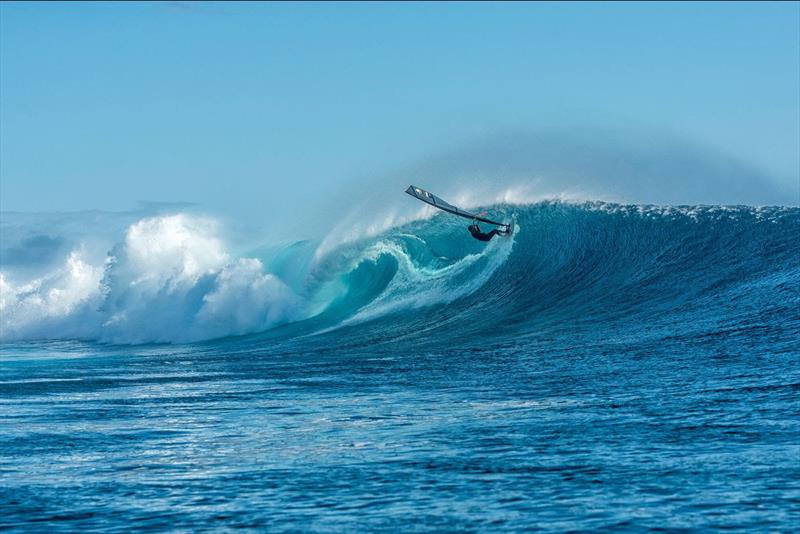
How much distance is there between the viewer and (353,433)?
10.6 meters

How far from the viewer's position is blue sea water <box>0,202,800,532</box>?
24.8ft

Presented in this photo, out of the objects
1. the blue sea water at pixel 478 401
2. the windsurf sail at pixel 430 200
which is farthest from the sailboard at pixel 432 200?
the blue sea water at pixel 478 401

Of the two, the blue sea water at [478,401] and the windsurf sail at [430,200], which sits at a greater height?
the windsurf sail at [430,200]

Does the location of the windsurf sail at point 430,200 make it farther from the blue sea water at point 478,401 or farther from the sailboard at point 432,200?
the blue sea water at point 478,401

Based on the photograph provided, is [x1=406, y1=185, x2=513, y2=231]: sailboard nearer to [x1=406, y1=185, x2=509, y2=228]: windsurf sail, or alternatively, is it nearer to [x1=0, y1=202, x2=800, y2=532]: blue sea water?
[x1=406, y1=185, x2=509, y2=228]: windsurf sail

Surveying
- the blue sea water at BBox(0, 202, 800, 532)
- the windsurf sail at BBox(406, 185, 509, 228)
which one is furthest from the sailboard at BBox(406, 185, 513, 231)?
the blue sea water at BBox(0, 202, 800, 532)

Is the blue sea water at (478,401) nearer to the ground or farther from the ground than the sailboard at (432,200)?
nearer to the ground

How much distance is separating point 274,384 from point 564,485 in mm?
8512

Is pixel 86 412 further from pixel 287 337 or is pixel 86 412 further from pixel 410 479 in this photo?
pixel 287 337

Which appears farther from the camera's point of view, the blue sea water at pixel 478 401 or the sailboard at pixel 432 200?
the sailboard at pixel 432 200

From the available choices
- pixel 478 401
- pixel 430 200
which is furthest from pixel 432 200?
pixel 478 401

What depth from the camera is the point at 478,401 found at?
12484mm

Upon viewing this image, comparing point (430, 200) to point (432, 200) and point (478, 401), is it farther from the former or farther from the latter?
point (478, 401)

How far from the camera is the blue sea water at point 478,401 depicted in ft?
24.8
